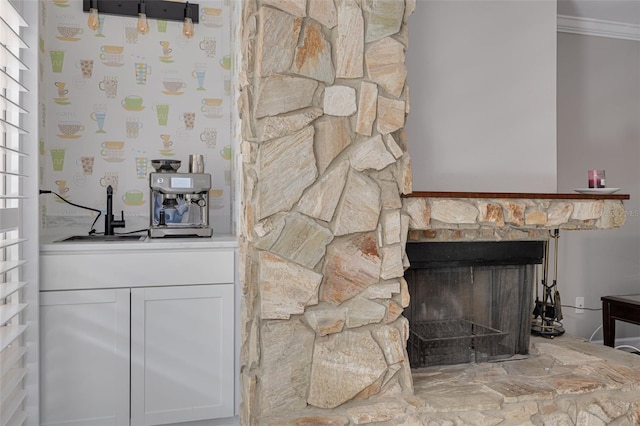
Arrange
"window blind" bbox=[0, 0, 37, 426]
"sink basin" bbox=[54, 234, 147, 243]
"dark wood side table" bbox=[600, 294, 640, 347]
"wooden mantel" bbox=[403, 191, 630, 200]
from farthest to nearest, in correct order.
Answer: "dark wood side table" bbox=[600, 294, 640, 347], "sink basin" bbox=[54, 234, 147, 243], "wooden mantel" bbox=[403, 191, 630, 200], "window blind" bbox=[0, 0, 37, 426]

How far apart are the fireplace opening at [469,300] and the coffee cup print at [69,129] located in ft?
6.15

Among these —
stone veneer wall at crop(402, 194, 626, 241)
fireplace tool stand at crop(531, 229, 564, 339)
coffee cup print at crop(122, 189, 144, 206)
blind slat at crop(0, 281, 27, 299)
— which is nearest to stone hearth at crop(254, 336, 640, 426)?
fireplace tool stand at crop(531, 229, 564, 339)

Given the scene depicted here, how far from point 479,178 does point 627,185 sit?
197 centimetres

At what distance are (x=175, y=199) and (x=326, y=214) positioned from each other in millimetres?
995

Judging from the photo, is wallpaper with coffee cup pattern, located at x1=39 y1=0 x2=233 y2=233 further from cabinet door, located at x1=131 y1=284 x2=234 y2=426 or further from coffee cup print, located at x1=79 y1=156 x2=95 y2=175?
cabinet door, located at x1=131 y1=284 x2=234 y2=426

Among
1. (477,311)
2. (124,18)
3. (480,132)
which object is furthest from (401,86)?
(124,18)

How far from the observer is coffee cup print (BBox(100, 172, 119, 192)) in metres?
2.85

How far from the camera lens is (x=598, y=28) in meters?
3.79

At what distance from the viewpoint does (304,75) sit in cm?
207

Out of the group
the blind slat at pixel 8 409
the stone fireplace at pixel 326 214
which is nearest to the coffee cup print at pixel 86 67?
the stone fireplace at pixel 326 214

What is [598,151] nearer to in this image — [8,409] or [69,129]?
[69,129]

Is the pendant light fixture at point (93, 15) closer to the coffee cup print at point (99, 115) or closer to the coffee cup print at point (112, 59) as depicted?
the coffee cup print at point (112, 59)

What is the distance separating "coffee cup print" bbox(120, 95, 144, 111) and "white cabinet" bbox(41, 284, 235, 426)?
109cm

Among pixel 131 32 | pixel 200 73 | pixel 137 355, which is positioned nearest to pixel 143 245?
pixel 137 355
